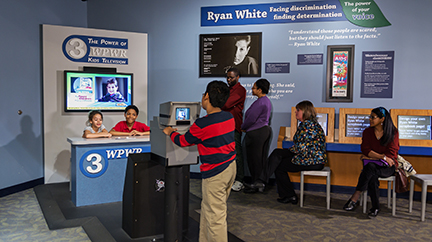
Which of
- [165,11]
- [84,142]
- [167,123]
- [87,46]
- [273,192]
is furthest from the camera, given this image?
[165,11]

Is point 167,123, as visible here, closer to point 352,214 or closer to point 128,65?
point 352,214

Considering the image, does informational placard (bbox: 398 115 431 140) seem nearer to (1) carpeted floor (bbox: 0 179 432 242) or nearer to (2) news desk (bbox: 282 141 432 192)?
(2) news desk (bbox: 282 141 432 192)

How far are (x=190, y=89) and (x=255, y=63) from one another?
3.79 ft

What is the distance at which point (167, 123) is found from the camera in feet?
8.46

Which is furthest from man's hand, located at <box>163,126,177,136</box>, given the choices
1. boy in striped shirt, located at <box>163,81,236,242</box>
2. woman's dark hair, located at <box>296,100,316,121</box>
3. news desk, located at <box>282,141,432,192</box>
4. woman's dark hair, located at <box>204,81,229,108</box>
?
news desk, located at <box>282,141,432,192</box>

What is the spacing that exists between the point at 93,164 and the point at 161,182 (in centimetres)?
116

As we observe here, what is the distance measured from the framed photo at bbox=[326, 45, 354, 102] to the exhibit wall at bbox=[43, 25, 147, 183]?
116 inches

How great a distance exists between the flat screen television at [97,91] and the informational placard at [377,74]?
3.62m

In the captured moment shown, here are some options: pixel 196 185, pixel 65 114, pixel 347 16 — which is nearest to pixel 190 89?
pixel 196 185

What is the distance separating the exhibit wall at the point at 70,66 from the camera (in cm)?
496

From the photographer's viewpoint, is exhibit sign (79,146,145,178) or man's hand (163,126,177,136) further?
exhibit sign (79,146,145,178)

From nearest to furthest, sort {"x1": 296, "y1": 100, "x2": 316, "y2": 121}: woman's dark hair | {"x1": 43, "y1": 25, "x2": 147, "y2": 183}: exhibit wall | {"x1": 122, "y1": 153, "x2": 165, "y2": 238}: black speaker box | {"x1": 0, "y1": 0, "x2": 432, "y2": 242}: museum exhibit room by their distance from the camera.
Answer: {"x1": 122, "y1": 153, "x2": 165, "y2": 238}: black speaker box, {"x1": 0, "y1": 0, "x2": 432, "y2": 242}: museum exhibit room, {"x1": 296, "y1": 100, "x2": 316, "y2": 121}: woman's dark hair, {"x1": 43, "y1": 25, "x2": 147, "y2": 183}: exhibit wall

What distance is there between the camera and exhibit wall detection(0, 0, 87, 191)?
4512 millimetres

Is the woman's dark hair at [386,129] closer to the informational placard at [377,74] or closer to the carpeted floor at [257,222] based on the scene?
the carpeted floor at [257,222]
